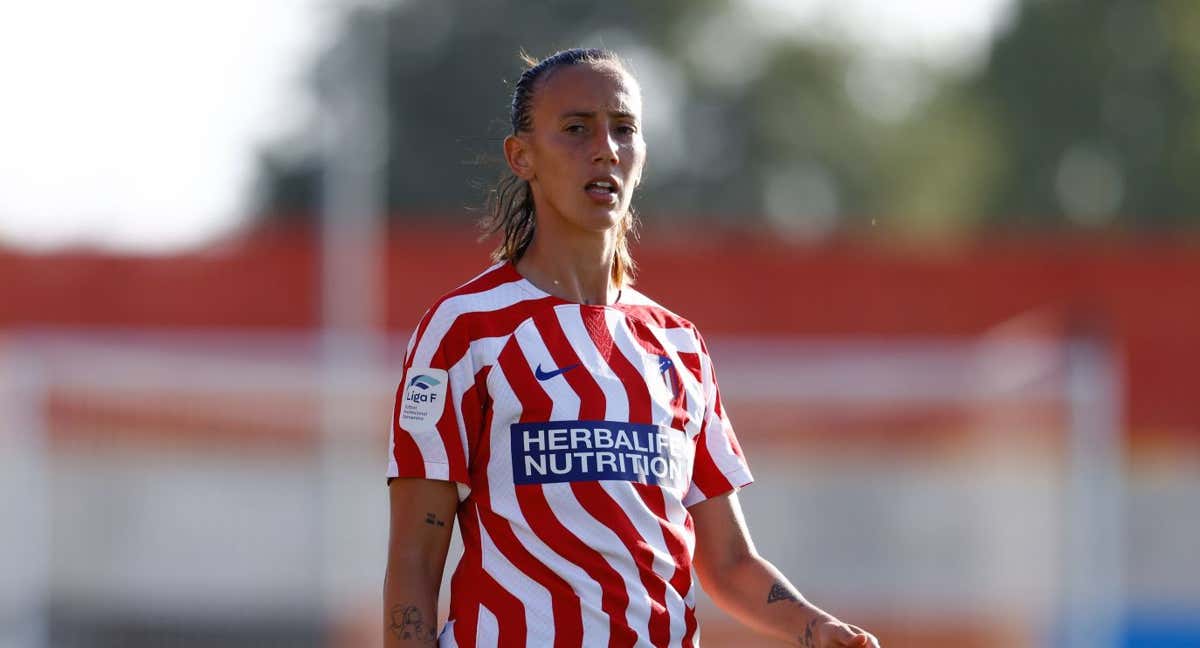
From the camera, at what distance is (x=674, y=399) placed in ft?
11.3

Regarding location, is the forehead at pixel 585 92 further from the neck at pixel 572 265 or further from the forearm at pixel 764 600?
the forearm at pixel 764 600

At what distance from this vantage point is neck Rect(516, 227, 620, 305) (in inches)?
137

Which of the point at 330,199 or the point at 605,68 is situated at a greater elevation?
the point at 330,199

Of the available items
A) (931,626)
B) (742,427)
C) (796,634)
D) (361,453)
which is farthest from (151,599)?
(796,634)

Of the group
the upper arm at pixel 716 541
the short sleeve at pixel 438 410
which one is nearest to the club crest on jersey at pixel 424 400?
the short sleeve at pixel 438 410

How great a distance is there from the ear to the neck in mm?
120

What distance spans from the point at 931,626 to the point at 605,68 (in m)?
8.31

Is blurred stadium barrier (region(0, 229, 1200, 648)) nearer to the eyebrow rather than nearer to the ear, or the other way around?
the ear

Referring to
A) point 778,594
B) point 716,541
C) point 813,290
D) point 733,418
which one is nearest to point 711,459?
point 716,541

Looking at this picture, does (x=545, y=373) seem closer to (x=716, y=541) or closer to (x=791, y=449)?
(x=716, y=541)

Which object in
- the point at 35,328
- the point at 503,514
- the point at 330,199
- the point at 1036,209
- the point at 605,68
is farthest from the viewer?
the point at 1036,209

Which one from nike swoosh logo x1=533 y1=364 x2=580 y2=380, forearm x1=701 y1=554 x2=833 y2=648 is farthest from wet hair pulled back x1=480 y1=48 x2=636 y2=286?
forearm x1=701 y1=554 x2=833 y2=648

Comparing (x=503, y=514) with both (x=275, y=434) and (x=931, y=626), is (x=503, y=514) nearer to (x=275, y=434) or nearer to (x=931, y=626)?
(x=931, y=626)

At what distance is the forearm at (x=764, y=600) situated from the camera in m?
3.48
